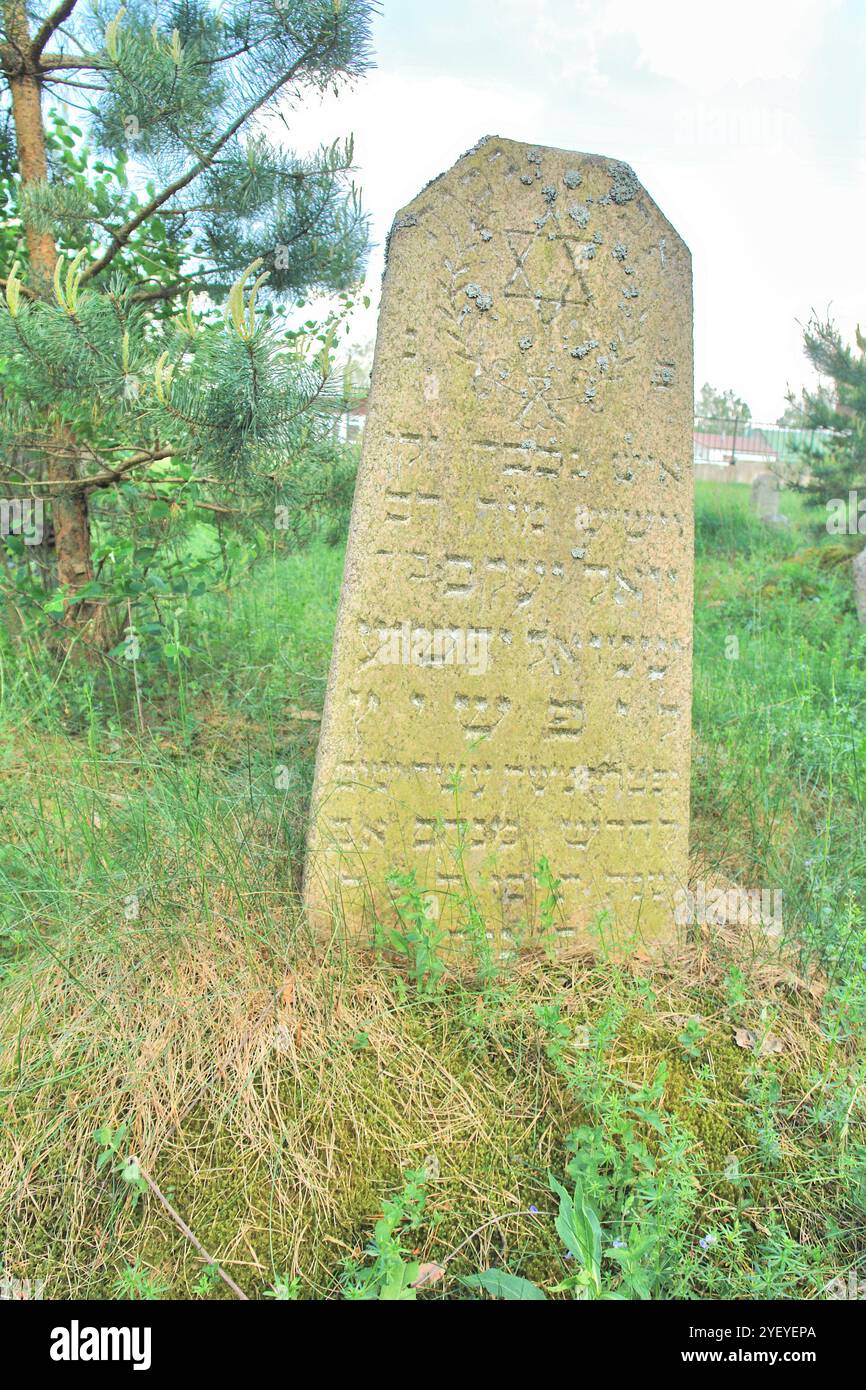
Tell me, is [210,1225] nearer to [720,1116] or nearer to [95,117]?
[720,1116]

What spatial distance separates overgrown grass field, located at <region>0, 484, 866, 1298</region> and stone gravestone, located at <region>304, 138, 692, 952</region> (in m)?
0.26

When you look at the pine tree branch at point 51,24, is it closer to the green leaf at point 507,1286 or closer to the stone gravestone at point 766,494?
the green leaf at point 507,1286

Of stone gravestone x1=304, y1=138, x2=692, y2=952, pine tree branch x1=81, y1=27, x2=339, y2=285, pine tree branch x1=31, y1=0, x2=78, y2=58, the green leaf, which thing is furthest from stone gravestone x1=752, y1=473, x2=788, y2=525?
the green leaf

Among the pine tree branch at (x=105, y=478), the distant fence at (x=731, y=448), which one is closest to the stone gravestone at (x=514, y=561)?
the pine tree branch at (x=105, y=478)

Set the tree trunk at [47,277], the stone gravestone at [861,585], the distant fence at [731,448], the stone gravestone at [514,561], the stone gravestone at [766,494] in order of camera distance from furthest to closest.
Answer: the distant fence at [731,448] < the stone gravestone at [766,494] < the stone gravestone at [861,585] < the tree trunk at [47,277] < the stone gravestone at [514,561]

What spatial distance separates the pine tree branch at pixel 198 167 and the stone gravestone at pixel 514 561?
5.96 ft

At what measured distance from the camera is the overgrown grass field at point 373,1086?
177cm

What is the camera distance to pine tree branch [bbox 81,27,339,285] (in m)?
3.66

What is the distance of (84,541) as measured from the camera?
Result: 13.5 ft

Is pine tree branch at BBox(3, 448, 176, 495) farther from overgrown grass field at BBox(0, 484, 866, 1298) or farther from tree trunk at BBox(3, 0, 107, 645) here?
overgrown grass field at BBox(0, 484, 866, 1298)

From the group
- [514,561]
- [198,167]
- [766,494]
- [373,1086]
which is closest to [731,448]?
[766,494]

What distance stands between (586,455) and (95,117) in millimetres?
2900

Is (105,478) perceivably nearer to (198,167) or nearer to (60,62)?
(198,167)

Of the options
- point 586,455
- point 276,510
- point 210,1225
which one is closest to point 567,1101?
point 210,1225
